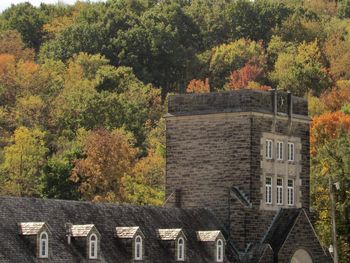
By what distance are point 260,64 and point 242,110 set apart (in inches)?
4679

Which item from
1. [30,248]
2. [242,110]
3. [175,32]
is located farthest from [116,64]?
[30,248]

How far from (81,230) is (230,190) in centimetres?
1257

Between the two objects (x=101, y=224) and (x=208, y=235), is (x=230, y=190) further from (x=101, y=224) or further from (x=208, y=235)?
(x=101, y=224)

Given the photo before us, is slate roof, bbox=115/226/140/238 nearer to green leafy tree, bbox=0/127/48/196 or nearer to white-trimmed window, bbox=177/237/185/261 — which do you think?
white-trimmed window, bbox=177/237/185/261

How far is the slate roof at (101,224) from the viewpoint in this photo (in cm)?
5772

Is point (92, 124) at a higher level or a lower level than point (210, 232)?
higher

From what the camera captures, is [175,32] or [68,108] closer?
[68,108]

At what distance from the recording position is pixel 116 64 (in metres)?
179

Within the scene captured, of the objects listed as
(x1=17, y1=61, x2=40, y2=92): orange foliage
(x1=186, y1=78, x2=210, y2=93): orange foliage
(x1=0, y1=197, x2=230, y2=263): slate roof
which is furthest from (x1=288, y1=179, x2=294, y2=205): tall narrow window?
(x1=186, y1=78, x2=210, y2=93): orange foliage

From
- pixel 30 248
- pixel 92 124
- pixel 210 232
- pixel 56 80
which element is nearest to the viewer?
pixel 30 248

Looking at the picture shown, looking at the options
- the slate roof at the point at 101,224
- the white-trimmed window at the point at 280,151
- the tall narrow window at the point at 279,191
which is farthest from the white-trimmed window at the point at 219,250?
the white-trimmed window at the point at 280,151

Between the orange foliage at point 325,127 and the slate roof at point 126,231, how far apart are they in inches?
2596

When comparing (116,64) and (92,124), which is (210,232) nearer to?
(92,124)

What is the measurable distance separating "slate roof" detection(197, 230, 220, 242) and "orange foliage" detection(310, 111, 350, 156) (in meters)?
60.5
